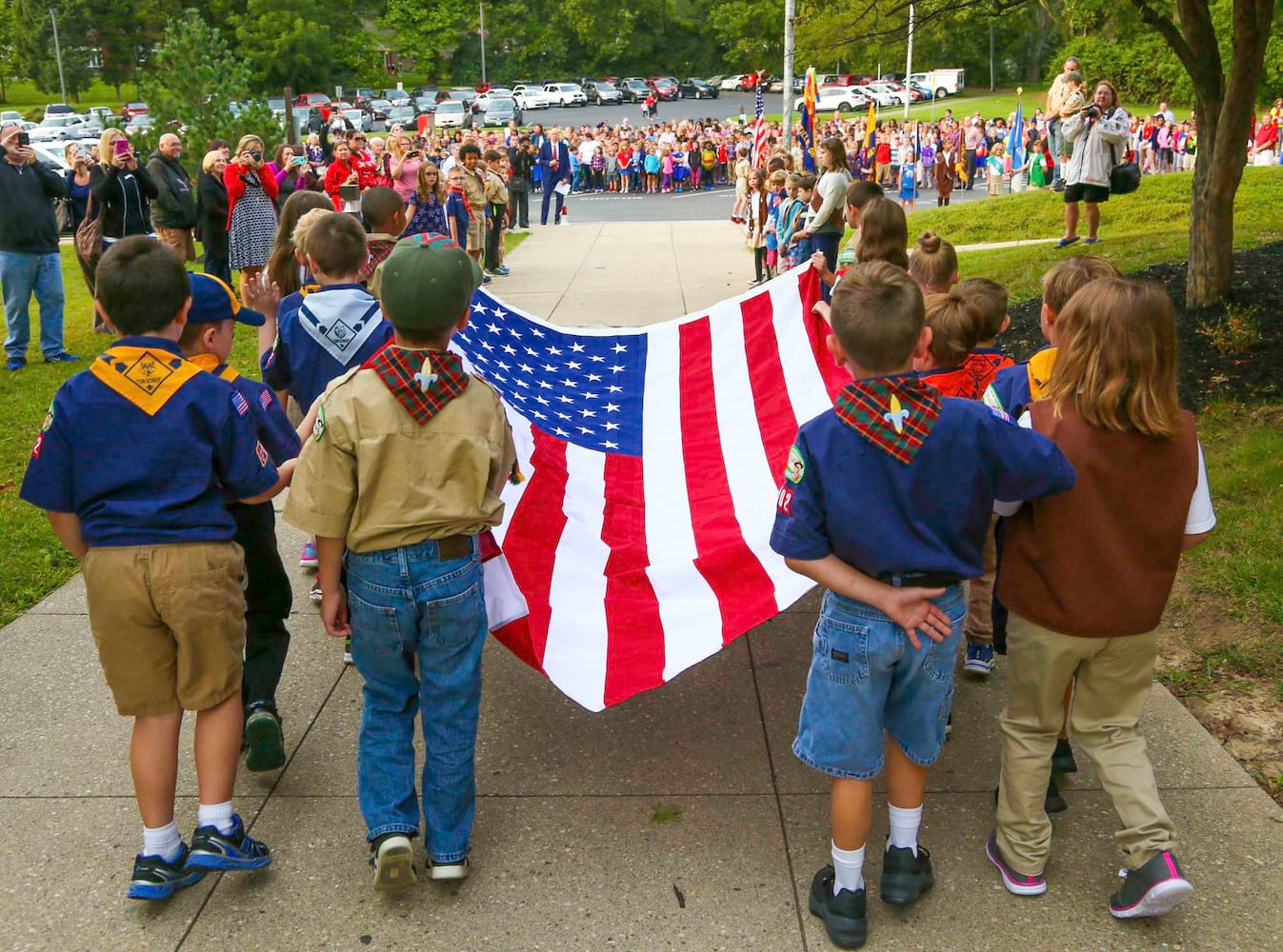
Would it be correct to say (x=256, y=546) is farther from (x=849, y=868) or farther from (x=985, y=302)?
(x=985, y=302)

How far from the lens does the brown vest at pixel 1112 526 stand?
2840 mm

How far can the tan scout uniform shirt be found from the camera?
2.85m

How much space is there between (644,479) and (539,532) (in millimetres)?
732

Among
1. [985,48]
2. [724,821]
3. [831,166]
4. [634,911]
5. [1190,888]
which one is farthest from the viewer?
[985,48]

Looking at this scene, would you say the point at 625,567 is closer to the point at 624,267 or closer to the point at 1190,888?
the point at 1190,888

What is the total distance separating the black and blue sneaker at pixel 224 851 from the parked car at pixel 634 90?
66.8 meters

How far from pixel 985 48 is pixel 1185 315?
65.8 meters

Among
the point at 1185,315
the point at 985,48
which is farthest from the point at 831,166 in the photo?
the point at 985,48

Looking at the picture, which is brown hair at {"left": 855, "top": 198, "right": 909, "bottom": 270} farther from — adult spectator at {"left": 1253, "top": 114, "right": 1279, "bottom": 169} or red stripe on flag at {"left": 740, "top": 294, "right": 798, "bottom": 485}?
adult spectator at {"left": 1253, "top": 114, "right": 1279, "bottom": 169}

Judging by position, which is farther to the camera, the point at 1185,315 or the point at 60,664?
the point at 1185,315

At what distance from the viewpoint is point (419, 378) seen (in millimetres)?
2840

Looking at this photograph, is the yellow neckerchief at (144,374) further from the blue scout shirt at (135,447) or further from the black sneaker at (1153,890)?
the black sneaker at (1153,890)

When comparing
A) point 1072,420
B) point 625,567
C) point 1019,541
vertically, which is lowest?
point 625,567

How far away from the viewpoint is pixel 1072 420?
2.86 metres
